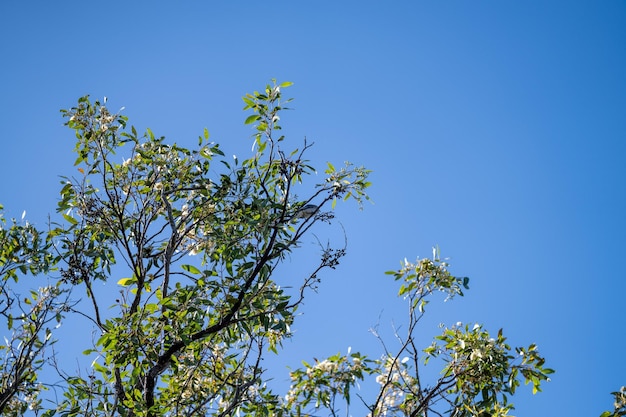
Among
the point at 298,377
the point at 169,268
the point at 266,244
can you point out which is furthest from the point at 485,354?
the point at 169,268

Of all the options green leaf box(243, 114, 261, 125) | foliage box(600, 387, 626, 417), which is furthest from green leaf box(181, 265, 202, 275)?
foliage box(600, 387, 626, 417)

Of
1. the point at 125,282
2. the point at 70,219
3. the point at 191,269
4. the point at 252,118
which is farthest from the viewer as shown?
the point at 70,219

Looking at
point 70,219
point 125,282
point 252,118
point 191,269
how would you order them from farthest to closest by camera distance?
point 70,219 < point 125,282 < point 252,118 < point 191,269

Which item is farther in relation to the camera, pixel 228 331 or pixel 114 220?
pixel 114 220

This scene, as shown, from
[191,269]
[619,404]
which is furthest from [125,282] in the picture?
[619,404]

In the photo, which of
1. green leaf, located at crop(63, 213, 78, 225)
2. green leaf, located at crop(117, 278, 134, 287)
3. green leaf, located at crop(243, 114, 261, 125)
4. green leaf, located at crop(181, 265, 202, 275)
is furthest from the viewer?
green leaf, located at crop(63, 213, 78, 225)

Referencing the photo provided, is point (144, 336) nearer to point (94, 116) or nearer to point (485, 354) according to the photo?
point (94, 116)

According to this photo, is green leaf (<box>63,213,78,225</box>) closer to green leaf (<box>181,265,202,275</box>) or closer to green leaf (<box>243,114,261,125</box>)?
green leaf (<box>181,265,202,275</box>)

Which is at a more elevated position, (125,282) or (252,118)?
(252,118)

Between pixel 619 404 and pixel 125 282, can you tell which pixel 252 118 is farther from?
pixel 619 404

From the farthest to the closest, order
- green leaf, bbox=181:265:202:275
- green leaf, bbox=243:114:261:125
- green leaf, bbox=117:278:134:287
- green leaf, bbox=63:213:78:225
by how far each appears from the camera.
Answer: green leaf, bbox=63:213:78:225 < green leaf, bbox=117:278:134:287 < green leaf, bbox=243:114:261:125 < green leaf, bbox=181:265:202:275

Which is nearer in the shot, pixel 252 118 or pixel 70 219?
pixel 252 118

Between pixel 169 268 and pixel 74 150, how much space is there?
1.67 meters

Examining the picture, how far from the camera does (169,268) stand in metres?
6.12
